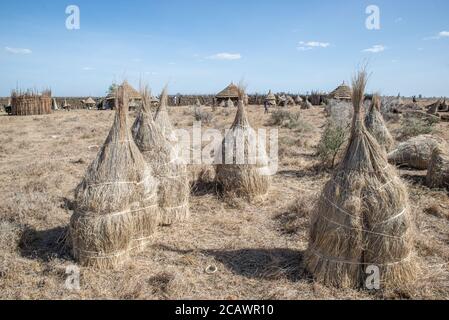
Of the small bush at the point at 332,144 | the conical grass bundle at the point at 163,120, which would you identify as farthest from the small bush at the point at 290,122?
the conical grass bundle at the point at 163,120

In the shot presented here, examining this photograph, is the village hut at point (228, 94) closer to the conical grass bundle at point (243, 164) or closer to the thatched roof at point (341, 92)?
the thatched roof at point (341, 92)

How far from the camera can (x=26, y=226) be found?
4750 millimetres

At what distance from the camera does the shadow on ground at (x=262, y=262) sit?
378 centimetres

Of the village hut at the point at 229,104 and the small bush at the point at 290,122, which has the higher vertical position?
the village hut at the point at 229,104

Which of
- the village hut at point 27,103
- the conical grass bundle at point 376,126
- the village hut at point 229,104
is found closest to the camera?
the conical grass bundle at point 376,126

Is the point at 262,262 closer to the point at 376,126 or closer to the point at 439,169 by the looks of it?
the point at 439,169

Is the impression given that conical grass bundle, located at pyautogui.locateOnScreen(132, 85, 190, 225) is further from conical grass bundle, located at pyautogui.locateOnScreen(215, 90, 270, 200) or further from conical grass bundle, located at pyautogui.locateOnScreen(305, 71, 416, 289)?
conical grass bundle, located at pyautogui.locateOnScreen(305, 71, 416, 289)

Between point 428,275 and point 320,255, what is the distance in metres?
1.20

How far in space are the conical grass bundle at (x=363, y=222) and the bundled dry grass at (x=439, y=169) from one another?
→ 3790 millimetres

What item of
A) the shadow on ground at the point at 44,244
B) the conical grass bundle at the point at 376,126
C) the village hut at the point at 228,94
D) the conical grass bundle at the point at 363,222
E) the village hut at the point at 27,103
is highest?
the village hut at the point at 228,94
